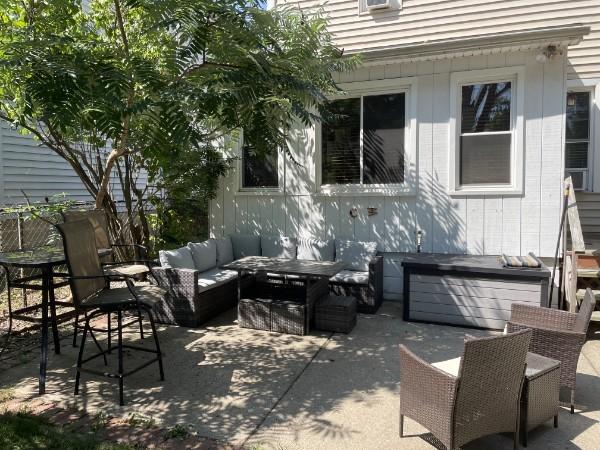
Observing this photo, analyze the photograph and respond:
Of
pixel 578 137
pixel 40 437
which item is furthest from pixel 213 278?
pixel 578 137

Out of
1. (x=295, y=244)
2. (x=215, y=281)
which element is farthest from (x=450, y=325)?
(x=215, y=281)

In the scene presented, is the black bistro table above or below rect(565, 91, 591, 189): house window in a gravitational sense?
below

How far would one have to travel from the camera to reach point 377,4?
8258mm

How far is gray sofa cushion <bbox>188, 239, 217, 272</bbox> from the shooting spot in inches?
245

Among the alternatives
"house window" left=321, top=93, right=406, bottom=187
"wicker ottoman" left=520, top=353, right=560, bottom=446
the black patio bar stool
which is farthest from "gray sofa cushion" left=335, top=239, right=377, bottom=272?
"wicker ottoman" left=520, top=353, right=560, bottom=446

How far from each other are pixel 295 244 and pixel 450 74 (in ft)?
11.8

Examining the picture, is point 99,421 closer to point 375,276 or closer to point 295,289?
point 295,289

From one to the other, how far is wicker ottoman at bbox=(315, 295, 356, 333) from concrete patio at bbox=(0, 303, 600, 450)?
13 centimetres

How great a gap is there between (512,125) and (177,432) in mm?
5872

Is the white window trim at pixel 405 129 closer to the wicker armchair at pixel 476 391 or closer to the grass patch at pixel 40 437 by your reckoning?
the wicker armchair at pixel 476 391

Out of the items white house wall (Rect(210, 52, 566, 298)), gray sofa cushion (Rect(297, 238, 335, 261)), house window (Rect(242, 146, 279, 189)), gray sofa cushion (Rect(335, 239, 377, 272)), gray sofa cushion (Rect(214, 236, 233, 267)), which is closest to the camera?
white house wall (Rect(210, 52, 566, 298))

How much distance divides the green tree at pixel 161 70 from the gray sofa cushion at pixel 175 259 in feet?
4.64

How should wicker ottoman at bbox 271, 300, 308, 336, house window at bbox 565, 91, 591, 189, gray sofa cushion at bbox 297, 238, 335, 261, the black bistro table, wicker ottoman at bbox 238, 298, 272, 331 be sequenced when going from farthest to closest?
house window at bbox 565, 91, 591, 189, gray sofa cushion at bbox 297, 238, 335, 261, wicker ottoman at bbox 238, 298, 272, 331, wicker ottoman at bbox 271, 300, 308, 336, the black bistro table

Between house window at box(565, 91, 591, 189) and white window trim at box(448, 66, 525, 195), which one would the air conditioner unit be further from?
house window at box(565, 91, 591, 189)
